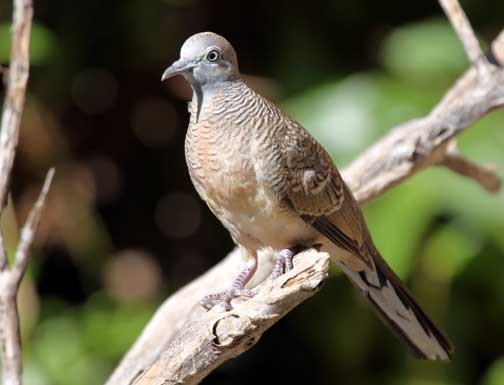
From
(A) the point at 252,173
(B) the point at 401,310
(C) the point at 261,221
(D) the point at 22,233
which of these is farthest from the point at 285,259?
(D) the point at 22,233

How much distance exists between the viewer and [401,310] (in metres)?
3.34

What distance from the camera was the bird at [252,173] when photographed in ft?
9.27

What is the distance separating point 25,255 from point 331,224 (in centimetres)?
87

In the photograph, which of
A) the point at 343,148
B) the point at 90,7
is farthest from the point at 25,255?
the point at 90,7

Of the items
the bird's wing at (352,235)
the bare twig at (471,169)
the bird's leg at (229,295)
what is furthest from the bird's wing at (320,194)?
the bare twig at (471,169)

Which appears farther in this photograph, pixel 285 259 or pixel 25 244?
pixel 285 259

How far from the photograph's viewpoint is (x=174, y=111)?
4840 millimetres

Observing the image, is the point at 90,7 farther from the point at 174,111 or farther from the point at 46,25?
the point at 174,111

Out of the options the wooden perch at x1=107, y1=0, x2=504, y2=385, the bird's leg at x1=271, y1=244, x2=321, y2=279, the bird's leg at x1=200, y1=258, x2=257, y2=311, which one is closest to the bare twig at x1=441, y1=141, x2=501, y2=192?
the wooden perch at x1=107, y1=0, x2=504, y2=385

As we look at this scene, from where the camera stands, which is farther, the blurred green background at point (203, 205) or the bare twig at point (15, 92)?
the blurred green background at point (203, 205)

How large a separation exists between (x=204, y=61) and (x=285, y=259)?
580 millimetres

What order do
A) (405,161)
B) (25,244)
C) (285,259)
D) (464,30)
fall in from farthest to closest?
(405,161), (464,30), (285,259), (25,244)

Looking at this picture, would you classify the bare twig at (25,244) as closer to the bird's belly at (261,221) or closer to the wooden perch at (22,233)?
the wooden perch at (22,233)

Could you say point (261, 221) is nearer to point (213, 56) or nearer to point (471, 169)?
point (213, 56)
